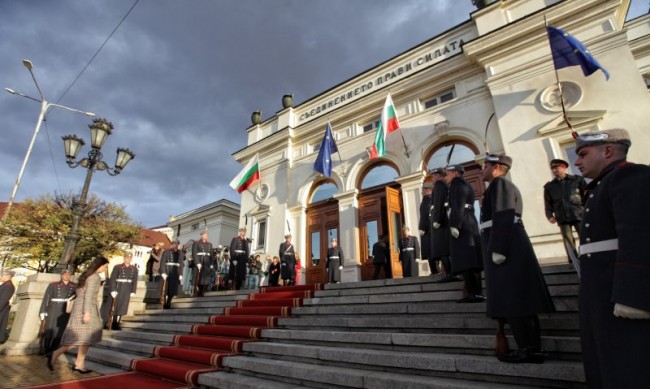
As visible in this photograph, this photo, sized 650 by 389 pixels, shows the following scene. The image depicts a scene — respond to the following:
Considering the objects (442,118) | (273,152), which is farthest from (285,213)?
(442,118)

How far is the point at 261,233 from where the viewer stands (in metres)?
14.6

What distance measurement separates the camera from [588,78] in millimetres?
8398

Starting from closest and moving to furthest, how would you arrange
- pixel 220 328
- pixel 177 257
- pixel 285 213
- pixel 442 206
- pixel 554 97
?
pixel 442 206
pixel 220 328
pixel 554 97
pixel 177 257
pixel 285 213

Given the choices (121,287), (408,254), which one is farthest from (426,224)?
(121,287)

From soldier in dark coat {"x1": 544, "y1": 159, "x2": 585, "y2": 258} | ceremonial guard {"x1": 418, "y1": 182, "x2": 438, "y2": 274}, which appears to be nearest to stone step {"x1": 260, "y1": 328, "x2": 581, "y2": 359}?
soldier in dark coat {"x1": 544, "y1": 159, "x2": 585, "y2": 258}

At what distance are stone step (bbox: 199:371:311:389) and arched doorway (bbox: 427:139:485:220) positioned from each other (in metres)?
7.96

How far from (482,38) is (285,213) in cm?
976

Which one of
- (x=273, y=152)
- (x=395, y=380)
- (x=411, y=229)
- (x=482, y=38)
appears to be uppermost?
(x=482, y=38)

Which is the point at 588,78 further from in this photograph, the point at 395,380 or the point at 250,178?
the point at 250,178

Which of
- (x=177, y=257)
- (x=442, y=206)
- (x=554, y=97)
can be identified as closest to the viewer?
(x=442, y=206)

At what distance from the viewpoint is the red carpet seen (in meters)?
4.33

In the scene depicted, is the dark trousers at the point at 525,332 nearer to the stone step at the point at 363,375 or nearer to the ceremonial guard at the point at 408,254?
the stone step at the point at 363,375

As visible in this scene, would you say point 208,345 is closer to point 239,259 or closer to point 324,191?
point 239,259

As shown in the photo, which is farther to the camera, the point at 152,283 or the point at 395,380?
the point at 152,283
